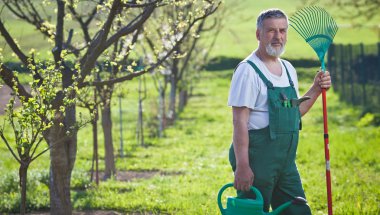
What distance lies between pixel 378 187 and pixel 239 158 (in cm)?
479

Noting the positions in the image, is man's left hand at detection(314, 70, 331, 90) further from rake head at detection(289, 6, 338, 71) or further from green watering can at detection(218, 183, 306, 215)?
green watering can at detection(218, 183, 306, 215)

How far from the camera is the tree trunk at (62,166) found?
6.81 meters

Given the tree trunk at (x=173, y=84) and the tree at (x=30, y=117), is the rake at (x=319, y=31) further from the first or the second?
A: the tree trunk at (x=173, y=84)

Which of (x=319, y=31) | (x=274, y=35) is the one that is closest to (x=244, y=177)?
(x=274, y=35)

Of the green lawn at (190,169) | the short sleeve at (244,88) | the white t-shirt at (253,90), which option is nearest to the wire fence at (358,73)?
the green lawn at (190,169)

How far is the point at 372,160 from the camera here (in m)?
11.6

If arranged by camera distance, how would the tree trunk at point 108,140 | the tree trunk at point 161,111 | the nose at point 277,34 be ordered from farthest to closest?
the tree trunk at point 161,111, the tree trunk at point 108,140, the nose at point 277,34

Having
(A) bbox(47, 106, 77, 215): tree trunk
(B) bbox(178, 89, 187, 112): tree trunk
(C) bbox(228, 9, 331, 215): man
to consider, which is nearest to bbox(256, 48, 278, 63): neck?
(C) bbox(228, 9, 331, 215): man

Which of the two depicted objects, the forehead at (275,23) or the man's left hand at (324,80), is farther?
the man's left hand at (324,80)

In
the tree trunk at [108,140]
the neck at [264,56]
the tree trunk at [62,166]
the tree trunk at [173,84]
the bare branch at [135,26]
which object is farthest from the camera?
the tree trunk at [173,84]

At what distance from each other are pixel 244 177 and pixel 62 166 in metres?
2.65

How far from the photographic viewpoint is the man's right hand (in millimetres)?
4781

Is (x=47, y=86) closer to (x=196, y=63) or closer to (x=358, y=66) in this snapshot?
(x=358, y=66)

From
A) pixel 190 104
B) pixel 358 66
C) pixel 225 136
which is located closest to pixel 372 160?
pixel 225 136
